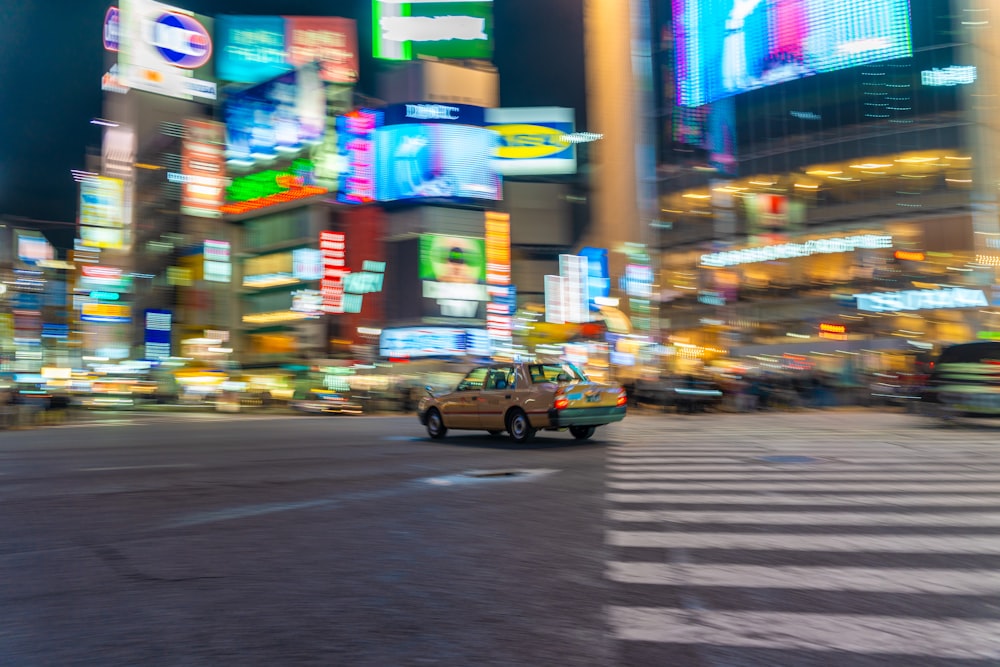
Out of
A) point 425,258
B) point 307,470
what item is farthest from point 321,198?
point 307,470

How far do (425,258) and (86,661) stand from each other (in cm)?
6865

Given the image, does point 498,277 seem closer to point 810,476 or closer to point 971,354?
point 971,354

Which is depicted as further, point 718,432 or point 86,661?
point 718,432

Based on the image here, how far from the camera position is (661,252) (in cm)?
6247

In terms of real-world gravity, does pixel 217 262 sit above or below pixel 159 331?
above

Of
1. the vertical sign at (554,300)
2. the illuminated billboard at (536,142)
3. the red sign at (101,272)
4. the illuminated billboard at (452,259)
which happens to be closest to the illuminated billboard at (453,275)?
the illuminated billboard at (452,259)

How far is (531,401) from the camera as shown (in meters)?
14.7

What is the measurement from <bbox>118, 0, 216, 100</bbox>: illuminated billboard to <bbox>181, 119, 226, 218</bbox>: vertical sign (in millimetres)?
13822

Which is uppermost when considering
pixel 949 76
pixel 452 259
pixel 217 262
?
pixel 949 76

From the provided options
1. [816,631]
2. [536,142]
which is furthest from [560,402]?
[536,142]

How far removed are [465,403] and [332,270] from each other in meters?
58.6

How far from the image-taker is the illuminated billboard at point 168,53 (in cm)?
9212

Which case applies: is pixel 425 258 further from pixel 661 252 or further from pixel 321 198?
pixel 661 252

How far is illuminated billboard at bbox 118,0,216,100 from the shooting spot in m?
92.1
